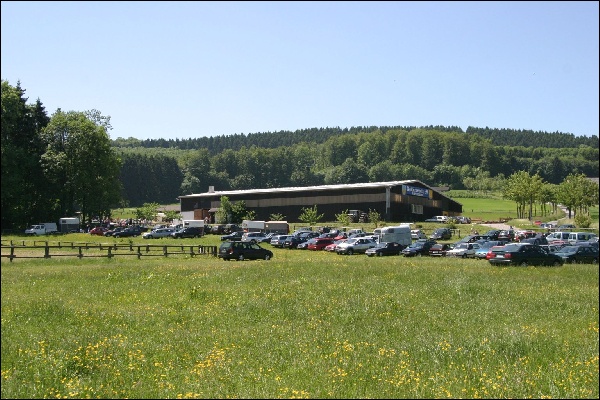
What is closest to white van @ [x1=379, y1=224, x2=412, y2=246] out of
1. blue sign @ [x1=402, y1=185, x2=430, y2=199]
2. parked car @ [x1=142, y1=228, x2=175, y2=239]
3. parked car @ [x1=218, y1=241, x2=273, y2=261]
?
parked car @ [x1=218, y1=241, x2=273, y2=261]

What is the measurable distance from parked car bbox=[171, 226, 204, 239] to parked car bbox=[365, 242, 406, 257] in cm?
3090

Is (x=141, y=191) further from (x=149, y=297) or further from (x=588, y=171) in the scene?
(x=588, y=171)

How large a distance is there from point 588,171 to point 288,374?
20.4 feet

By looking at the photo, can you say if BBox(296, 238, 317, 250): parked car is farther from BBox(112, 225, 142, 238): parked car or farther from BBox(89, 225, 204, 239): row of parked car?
BBox(112, 225, 142, 238): parked car

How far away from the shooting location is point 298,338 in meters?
13.2

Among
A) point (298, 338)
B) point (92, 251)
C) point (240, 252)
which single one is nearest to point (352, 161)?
point (240, 252)

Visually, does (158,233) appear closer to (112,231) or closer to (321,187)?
(112,231)

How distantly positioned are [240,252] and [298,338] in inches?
1136

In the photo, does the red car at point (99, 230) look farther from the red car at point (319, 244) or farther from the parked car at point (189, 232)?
the red car at point (319, 244)

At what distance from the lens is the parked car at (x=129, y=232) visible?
71275 mm

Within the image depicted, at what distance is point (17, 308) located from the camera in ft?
36.0

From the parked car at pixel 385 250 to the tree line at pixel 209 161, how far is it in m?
9.33

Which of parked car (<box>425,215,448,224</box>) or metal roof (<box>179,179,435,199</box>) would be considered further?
metal roof (<box>179,179,435,199</box>)

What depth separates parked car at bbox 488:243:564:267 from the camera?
1236 inches
